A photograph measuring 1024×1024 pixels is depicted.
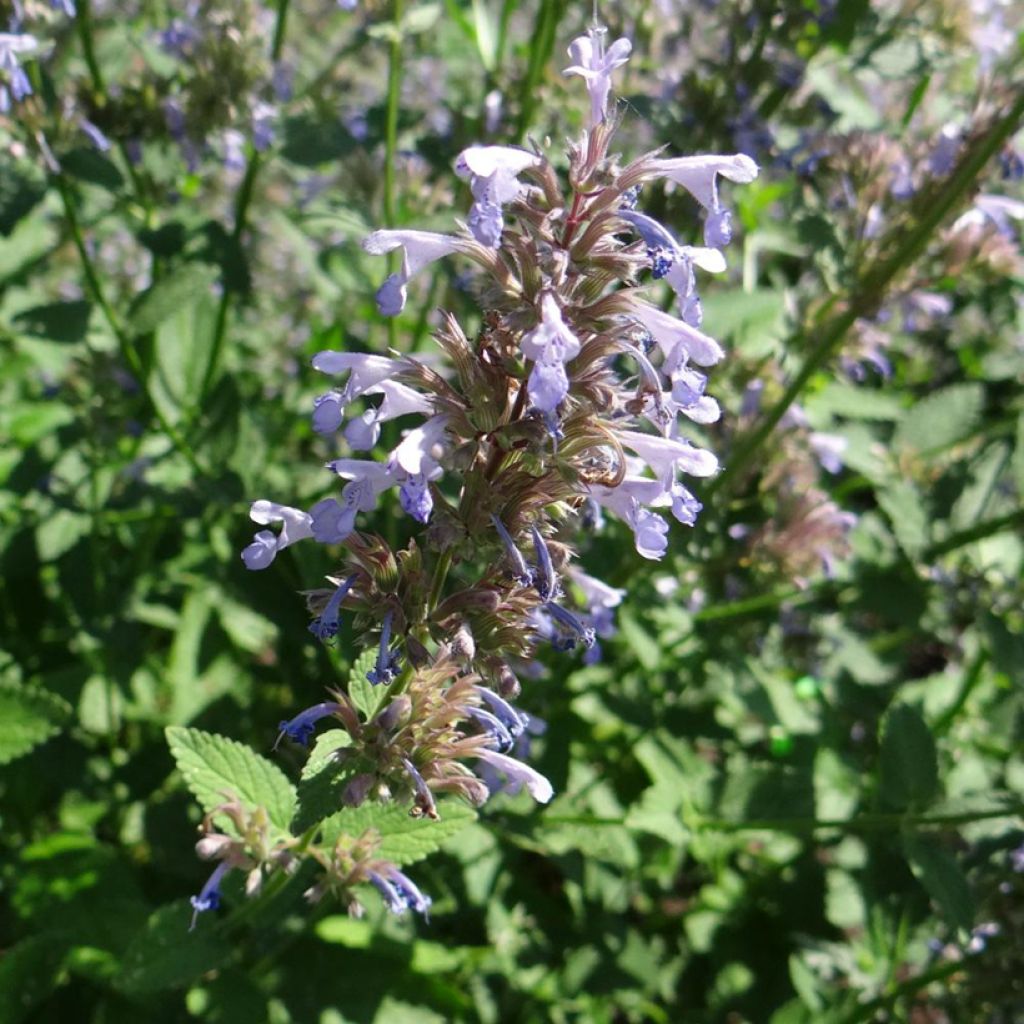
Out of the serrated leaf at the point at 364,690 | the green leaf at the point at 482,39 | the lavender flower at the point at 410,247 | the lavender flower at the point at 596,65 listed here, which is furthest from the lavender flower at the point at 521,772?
the green leaf at the point at 482,39

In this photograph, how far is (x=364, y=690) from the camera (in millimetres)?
1939

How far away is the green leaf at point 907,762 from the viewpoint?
2.93m

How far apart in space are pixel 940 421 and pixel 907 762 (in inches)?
56.0

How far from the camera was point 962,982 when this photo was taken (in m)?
3.38

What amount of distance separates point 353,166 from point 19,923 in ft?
10.0

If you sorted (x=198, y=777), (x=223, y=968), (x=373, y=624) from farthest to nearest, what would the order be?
(x=223, y=968) < (x=198, y=777) < (x=373, y=624)

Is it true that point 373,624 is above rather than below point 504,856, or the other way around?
above

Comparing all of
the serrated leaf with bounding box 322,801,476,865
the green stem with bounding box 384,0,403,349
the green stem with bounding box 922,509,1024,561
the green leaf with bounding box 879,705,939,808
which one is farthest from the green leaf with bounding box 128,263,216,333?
the green stem with bounding box 922,509,1024,561

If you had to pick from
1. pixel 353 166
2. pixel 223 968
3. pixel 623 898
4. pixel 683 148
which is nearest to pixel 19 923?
pixel 223 968

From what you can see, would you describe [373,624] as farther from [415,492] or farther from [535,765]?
[535,765]

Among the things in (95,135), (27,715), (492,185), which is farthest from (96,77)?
(492,185)

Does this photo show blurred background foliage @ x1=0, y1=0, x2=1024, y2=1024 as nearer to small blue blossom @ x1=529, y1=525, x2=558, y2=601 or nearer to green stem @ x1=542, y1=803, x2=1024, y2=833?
green stem @ x1=542, y1=803, x2=1024, y2=833

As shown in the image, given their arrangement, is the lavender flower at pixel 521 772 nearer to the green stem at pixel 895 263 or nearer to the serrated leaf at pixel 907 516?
the green stem at pixel 895 263

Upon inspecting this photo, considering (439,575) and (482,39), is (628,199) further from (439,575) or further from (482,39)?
(482,39)
